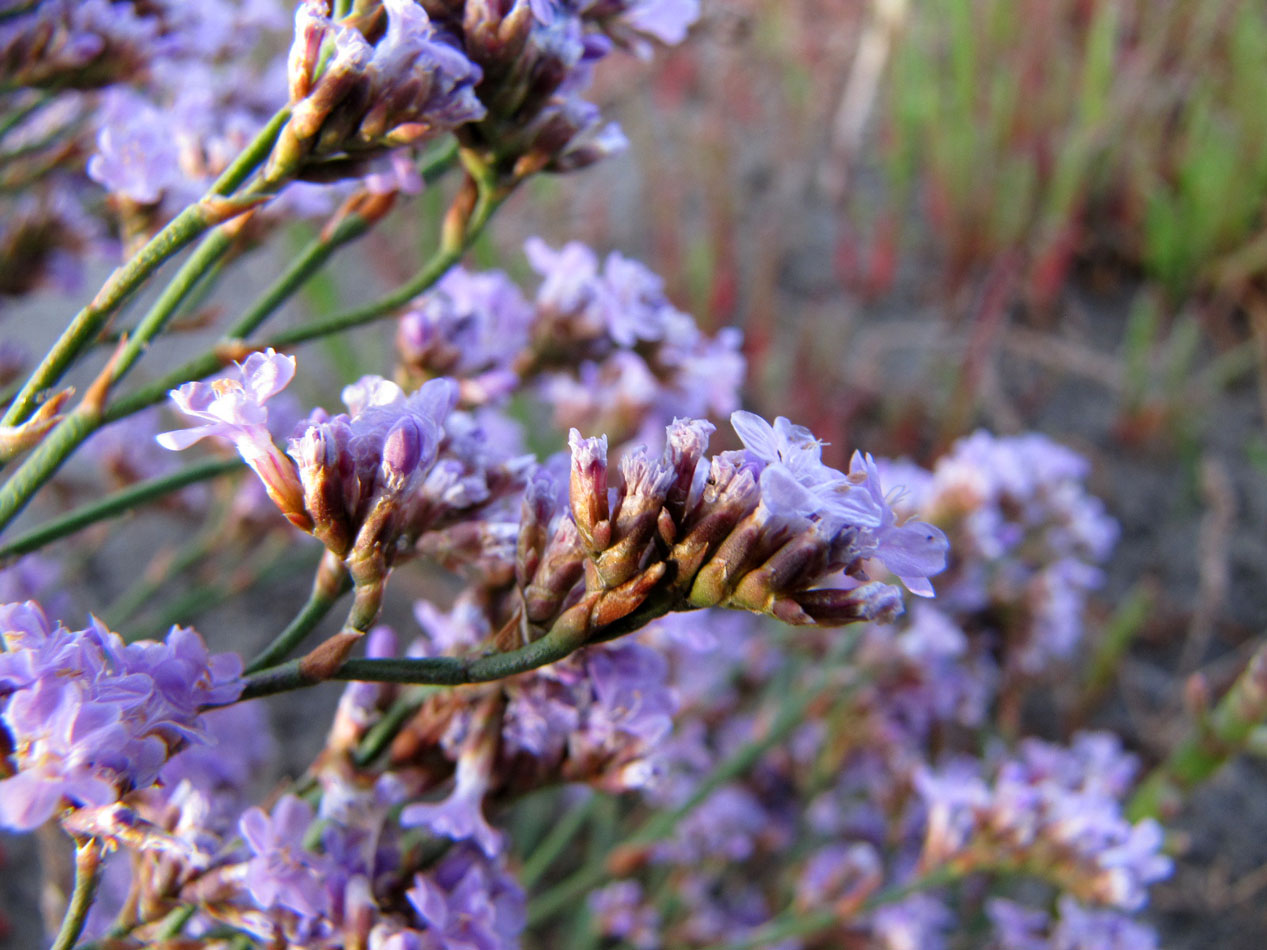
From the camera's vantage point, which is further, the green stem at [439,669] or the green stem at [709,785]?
the green stem at [709,785]

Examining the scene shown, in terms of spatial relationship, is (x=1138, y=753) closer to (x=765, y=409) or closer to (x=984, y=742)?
(x=984, y=742)

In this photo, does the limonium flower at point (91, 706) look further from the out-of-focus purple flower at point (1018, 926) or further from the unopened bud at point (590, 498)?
the out-of-focus purple flower at point (1018, 926)

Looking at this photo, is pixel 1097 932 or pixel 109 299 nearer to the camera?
pixel 109 299

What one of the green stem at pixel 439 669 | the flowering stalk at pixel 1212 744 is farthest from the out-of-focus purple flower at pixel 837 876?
the green stem at pixel 439 669

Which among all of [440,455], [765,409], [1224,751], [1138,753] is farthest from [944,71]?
[440,455]

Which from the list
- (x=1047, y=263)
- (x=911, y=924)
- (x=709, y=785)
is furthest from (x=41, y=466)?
(x=1047, y=263)

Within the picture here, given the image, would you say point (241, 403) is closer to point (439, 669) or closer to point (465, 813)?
point (439, 669)

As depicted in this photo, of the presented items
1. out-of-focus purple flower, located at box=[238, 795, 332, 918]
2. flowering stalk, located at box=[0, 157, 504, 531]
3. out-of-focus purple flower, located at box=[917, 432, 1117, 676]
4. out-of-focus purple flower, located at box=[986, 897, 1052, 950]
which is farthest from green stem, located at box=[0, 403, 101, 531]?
out-of-focus purple flower, located at box=[986, 897, 1052, 950]
